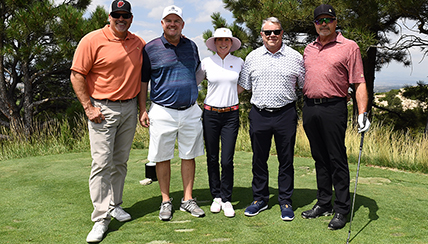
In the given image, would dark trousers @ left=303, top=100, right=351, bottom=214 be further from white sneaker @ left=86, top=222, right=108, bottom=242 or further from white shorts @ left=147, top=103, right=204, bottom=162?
white sneaker @ left=86, top=222, right=108, bottom=242

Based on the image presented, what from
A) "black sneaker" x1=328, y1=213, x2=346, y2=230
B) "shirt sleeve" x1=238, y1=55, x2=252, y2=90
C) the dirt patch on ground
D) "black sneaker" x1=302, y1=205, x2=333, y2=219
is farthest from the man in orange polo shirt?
the dirt patch on ground

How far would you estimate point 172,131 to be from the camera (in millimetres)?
3623

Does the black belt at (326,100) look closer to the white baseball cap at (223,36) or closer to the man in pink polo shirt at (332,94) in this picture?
the man in pink polo shirt at (332,94)

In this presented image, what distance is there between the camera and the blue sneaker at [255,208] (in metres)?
3.66

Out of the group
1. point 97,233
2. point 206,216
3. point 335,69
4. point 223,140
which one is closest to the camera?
point 97,233

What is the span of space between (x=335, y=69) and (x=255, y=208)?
162 centimetres

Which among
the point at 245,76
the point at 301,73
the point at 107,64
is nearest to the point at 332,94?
the point at 301,73

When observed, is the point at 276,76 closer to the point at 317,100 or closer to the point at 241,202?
the point at 317,100

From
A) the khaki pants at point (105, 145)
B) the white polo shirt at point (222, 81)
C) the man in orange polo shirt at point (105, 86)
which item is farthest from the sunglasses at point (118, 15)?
the white polo shirt at point (222, 81)

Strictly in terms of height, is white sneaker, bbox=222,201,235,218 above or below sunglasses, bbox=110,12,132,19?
below

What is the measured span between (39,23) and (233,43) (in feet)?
25.2

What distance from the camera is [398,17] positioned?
33.7 feet

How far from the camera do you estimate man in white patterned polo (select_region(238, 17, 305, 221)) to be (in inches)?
137

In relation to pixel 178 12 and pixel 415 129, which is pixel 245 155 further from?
pixel 415 129
